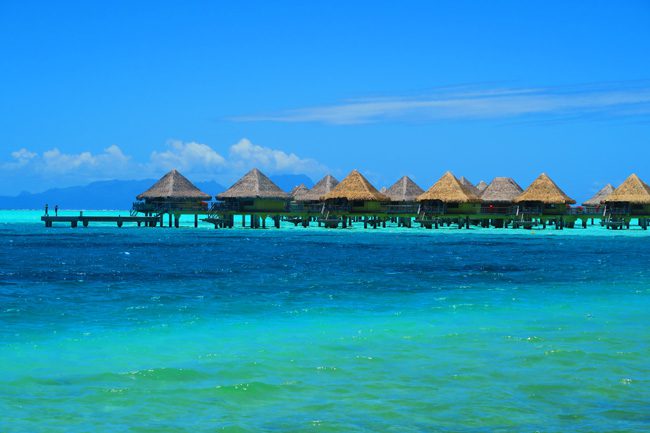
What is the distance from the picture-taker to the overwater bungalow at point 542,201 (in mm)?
61781

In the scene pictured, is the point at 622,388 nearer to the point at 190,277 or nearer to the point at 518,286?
the point at 518,286

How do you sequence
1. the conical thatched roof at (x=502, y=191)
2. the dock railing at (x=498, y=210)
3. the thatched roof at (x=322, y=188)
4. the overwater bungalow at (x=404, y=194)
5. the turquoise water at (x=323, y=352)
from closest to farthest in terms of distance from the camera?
the turquoise water at (x=323, y=352) < the dock railing at (x=498, y=210) < the conical thatched roof at (x=502, y=191) < the overwater bungalow at (x=404, y=194) < the thatched roof at (x=322, y=188)

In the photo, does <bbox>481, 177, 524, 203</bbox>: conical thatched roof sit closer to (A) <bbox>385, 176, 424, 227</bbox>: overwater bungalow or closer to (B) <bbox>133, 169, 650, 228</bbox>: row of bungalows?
(B) <bbox>133, 169, 650, 228</bbox>: row of bungalows

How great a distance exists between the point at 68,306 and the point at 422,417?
10.1 m

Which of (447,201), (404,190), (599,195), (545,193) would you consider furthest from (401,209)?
(599,195)

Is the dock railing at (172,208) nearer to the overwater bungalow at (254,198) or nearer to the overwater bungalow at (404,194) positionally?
the overwater bungalow at (254,198)

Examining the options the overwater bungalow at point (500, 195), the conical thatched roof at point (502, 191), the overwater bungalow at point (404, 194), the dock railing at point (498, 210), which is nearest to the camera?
the dock railing at point (498, 210)

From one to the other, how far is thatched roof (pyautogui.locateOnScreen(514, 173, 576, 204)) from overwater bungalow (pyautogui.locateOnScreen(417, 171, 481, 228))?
141 inches

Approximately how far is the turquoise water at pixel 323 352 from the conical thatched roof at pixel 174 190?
131 ft

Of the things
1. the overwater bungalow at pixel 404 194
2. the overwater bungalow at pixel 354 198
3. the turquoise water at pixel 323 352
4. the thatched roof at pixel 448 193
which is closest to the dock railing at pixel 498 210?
the thatched roof at pixel 448 193

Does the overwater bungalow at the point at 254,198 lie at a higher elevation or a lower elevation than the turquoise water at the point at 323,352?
higher

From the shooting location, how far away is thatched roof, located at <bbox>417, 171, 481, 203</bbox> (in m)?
61.1

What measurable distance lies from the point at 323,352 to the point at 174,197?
53.5 metres

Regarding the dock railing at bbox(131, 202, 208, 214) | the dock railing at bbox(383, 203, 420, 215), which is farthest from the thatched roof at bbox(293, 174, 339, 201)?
the dock railing at bbox(131, 202, 208, 214)
